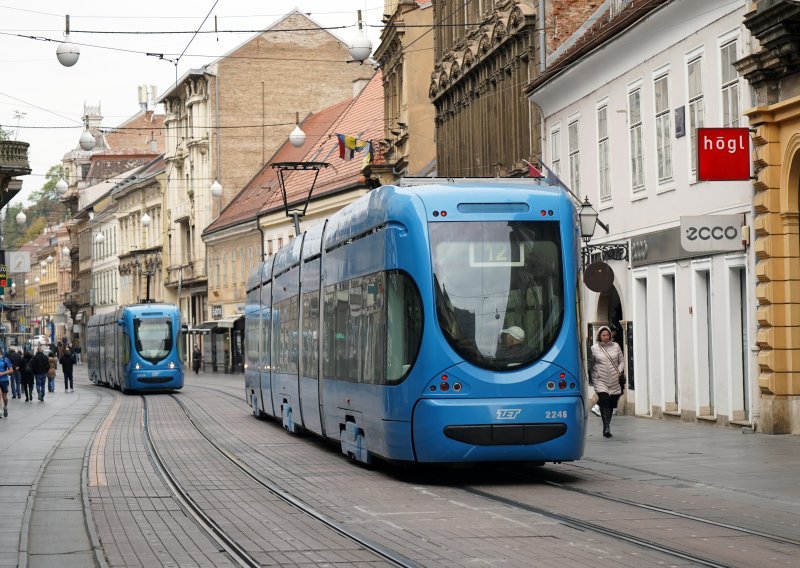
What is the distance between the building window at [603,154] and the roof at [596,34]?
129 centimetres

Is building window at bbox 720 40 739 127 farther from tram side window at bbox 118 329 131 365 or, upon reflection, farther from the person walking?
tram side window at bbox 118 329 131 365

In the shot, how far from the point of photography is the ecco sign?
2384 cm

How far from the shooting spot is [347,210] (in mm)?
20266

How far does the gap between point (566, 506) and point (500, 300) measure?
282 cm

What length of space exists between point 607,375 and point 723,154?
12.7ft

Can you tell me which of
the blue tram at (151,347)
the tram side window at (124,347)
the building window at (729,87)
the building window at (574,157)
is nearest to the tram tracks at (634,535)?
the building window at (729,87)

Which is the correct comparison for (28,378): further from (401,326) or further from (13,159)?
(401,326)

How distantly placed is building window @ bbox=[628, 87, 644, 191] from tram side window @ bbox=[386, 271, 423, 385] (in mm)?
13884

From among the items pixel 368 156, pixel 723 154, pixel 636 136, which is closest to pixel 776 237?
pixel 723 154

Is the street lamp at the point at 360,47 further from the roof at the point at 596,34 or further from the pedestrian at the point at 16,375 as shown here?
the pedestrian at the point at 16,375

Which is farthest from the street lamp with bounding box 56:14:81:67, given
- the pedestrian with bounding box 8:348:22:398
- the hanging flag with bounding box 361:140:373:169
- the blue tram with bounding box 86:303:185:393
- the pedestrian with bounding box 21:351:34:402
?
the hanging flag with bounding box 361:140:373:169

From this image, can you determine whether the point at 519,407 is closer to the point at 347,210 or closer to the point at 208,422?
the point at 347,210

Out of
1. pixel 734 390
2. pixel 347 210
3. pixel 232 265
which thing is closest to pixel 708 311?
pixel 734 390

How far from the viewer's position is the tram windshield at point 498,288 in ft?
53.8
